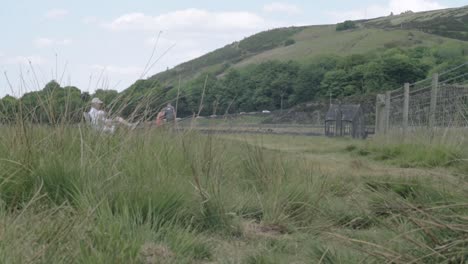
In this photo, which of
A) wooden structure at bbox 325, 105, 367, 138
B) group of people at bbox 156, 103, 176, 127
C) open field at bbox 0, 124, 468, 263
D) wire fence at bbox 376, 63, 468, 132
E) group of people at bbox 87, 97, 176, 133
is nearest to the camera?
open field at bbox 0, 124, 468, 263

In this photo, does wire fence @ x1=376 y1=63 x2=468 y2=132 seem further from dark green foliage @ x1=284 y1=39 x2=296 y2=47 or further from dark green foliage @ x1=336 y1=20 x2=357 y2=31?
dark green foliage @ x1=336 y1=20 x2=357 y2=31

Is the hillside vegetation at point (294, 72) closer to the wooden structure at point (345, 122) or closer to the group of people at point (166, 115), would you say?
the group of people at point (166, 115)

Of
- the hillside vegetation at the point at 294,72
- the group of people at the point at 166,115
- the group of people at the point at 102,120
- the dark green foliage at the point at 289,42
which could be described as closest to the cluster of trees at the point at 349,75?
the hillside vegetation at the point at 294,72

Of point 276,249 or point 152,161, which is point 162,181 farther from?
point 276,249

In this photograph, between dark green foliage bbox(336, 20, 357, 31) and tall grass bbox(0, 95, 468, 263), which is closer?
tall grass bbox(0, 95, 468, 263)

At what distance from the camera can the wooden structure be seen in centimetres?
2238

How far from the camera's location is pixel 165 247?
3.14 m

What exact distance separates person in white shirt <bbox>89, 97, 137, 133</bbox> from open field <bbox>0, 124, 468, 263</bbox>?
9 centimetres

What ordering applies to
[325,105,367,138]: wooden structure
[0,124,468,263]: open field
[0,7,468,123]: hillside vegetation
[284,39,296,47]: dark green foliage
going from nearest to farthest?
[0,124,468,263]: open field → [0,7,468,123]: hillside vegetation → [325,105,367,138]: wooden structure → [284,39,296,47]: dark green foliage

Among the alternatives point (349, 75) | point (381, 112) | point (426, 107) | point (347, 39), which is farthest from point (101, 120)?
point (347, 39)

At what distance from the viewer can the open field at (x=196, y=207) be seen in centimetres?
286

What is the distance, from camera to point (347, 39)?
106375mm

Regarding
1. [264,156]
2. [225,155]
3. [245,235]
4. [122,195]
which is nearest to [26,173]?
[122,195]

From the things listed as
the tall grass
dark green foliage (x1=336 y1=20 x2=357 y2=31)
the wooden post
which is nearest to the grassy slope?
dark green foliage (x1=336 y1=20 x2=357 y2=31)
